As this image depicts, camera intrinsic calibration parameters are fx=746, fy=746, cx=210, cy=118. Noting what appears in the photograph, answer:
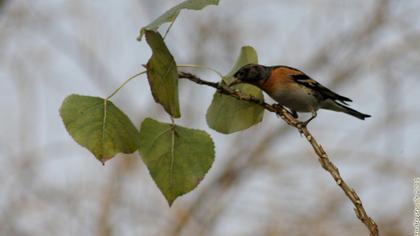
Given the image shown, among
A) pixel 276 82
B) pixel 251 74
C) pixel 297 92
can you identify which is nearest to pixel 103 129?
pixel 251 74

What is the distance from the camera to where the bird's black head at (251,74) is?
2.79 m

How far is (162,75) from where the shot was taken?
6.60 ft

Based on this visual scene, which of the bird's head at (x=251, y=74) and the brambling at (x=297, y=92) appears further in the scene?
the brambling at (x=297, y=92)

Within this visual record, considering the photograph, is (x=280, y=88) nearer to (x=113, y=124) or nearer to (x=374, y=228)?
(x=113, y=124)

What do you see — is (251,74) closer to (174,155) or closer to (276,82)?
(276,82)

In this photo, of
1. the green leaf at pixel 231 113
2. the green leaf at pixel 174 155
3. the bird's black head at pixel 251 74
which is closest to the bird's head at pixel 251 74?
the bird's black head at pixel 251 74

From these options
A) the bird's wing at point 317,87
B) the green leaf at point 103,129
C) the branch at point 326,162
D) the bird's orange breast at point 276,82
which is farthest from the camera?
the bird's wing at point 317,87

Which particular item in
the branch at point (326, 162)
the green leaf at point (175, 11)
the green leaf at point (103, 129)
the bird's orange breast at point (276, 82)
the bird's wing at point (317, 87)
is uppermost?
the green leaf at point (175, 11)

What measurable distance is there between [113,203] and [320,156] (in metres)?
9.25

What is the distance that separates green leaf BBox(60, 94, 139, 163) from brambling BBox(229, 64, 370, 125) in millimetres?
1626

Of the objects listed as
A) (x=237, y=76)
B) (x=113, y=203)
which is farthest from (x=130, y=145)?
(x=113, y=203)

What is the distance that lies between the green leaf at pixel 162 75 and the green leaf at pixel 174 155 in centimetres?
20

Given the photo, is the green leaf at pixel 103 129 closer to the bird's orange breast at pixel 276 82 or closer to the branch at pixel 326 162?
the branch at pixel 326 162

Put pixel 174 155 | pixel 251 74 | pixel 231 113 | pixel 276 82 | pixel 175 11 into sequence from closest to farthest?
pixel 175 11 < pixel 174 155 < pixel 231 113 < pixel 251 74 < pixel 276 82
